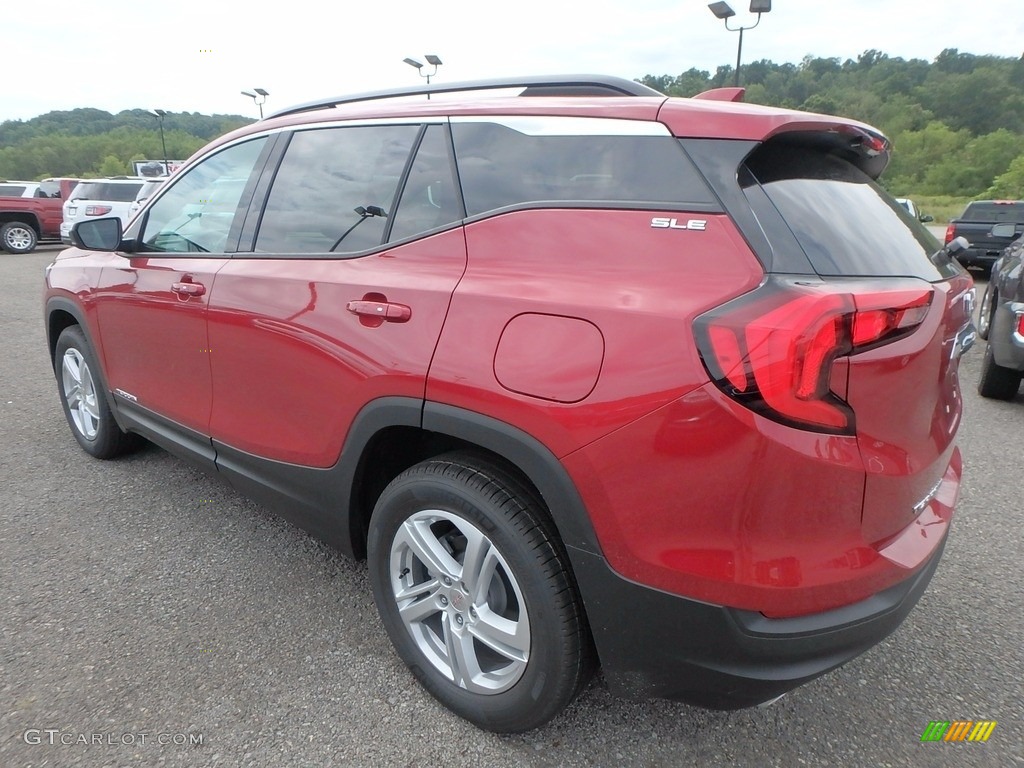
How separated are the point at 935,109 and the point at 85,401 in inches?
3501

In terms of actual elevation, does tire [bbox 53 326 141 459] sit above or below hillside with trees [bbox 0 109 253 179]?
below

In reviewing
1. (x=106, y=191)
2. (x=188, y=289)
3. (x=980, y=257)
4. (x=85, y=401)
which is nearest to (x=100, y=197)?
(x=106, y=191)

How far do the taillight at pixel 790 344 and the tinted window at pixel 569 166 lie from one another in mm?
316

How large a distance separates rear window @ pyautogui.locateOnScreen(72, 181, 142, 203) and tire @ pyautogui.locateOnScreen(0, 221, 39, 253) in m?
2.60

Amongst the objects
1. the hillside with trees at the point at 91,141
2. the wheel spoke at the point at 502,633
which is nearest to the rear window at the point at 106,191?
the wheel spoke at the point at 502,633

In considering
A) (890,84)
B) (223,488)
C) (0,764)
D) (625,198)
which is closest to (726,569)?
(625,198)

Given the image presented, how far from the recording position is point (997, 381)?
214 inches

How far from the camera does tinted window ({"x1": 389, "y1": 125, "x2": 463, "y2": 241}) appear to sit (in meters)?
2.08

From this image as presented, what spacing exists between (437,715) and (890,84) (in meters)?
86.8

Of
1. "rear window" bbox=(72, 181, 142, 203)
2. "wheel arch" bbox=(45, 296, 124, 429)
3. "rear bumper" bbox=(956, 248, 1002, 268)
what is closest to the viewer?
"wheel arch" bbox=(45, 296, 124, 429)

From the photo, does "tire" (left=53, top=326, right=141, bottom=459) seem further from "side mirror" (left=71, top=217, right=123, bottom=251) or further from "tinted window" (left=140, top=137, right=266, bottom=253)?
"tinted window" (left=140, top=137, right=266, bottom=253)

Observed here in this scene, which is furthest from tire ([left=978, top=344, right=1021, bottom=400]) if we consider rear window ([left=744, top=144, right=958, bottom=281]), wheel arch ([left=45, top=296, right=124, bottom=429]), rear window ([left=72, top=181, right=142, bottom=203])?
rear window ([left=72, top=181, right=142, bottom=203])

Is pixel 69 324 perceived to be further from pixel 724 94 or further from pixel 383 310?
pixel 724 94

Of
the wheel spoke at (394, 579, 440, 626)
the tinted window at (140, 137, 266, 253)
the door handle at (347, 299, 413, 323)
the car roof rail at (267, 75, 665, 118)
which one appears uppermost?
the car roof rail at (267, 75, 665, 118)
